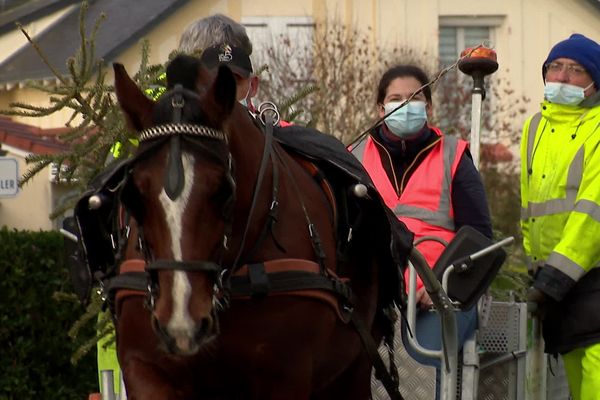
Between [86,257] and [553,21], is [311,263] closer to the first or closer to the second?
[86,257]

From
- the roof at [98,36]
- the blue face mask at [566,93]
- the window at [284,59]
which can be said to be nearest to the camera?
the blue face mask at [566,93]

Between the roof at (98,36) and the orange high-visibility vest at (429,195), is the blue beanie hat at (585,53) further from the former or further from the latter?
the roof at (98,36)

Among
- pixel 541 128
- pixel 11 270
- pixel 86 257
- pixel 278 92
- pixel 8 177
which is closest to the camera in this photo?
pixel 86 257

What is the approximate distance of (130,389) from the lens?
5.71m

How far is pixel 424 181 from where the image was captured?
796 centimetres

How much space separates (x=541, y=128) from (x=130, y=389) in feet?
10.5

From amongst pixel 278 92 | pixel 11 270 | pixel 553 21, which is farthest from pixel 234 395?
pixel 553 21

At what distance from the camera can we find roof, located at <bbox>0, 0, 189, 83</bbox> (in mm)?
28594

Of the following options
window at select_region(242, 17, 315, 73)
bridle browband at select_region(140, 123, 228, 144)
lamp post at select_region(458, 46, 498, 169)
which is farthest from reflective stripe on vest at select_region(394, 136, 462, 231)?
window at select_region(242, 17, 315, 73)

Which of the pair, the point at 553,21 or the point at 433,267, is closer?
the point at 433,267

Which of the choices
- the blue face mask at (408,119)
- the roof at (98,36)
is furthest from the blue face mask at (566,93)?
the roof at (98,36)

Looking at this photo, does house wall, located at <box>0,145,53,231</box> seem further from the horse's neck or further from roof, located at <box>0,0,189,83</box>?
the horse's neck

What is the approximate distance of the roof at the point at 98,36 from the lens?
28.6m

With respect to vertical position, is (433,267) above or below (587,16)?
below
